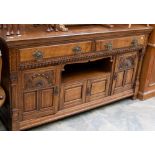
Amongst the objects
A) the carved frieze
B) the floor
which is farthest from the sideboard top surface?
the floor

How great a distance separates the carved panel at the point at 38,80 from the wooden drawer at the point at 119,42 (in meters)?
0.46

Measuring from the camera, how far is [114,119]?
7.14ft

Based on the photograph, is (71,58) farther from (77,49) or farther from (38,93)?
(38,93)

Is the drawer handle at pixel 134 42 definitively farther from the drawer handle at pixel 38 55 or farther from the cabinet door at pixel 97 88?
the drawer handle at pixel 38 55

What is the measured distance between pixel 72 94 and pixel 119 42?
1.98 ft

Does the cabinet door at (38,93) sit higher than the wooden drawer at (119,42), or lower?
lower

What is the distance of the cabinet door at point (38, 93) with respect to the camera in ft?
5.71

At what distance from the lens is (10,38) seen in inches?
59.1

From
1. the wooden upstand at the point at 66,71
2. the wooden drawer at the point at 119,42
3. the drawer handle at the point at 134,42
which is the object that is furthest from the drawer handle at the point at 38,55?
the drawer handle at the point at 134,42

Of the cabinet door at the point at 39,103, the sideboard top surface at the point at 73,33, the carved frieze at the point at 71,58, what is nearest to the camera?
the sideboard top surface at the point at 73,33

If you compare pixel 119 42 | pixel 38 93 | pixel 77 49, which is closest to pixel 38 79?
pixel 38 93
